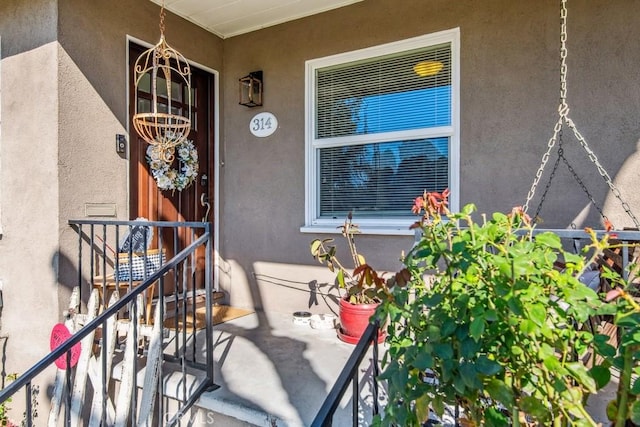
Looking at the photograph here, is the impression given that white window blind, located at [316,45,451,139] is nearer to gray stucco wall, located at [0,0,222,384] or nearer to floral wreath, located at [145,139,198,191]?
floral wreath, located at [145,139,198,191]

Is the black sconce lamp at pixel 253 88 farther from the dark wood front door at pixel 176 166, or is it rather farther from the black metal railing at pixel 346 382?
the black metal railing at pixel 346 382

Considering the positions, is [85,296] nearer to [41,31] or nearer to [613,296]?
[41,31]

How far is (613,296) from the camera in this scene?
2.95 ft

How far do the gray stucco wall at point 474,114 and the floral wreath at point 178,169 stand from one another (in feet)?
1.42

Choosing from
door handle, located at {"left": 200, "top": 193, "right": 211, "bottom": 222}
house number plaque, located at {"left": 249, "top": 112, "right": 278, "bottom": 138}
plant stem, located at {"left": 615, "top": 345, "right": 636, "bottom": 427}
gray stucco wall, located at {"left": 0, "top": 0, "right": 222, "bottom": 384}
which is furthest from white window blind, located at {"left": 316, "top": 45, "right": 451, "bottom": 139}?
plant stem, located at {"left": 615, "top": 345, "right": 636, "bottom": 427}

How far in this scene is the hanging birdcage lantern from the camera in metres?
2.96

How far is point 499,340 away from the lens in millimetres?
979

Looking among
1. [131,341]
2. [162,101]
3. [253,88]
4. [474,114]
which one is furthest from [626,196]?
[162,101]

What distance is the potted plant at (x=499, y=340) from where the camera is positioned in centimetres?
92

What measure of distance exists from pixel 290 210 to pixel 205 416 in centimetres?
195

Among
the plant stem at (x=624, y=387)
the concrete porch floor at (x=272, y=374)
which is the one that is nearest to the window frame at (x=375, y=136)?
the concrete porch floor at (x=272, y=374)

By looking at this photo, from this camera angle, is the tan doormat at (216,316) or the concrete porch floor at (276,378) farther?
the tan doormat at (216,316)

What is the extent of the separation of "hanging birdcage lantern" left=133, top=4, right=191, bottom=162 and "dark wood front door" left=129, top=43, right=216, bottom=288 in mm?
43

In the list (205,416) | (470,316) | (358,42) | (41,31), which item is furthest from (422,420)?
(41,31)
